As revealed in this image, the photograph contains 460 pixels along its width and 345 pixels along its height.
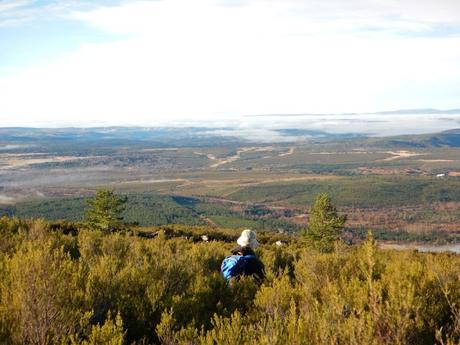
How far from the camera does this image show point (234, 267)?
26.5ft

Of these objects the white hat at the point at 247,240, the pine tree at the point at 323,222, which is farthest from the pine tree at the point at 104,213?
the white hat at the point at 247,240

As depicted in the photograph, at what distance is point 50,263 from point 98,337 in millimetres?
1509

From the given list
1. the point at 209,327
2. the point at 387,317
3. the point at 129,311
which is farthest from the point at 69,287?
the point at 387,317

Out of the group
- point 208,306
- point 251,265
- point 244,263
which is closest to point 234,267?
point 244,263

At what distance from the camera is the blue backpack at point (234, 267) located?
806 centimetres

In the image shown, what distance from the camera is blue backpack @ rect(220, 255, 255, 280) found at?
8062mm

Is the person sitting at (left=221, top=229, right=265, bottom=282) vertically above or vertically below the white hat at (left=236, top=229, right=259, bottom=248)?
below

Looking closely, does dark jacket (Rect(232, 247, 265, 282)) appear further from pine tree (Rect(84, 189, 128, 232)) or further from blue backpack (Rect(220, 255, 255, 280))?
pine tree (Rect(84, 189, 128, 232))

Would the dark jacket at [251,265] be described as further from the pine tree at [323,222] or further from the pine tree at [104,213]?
the pine tree at [323,222]

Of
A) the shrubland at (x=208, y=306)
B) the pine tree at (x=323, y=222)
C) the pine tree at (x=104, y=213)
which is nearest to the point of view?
the shrubland at (x=208, y=306)

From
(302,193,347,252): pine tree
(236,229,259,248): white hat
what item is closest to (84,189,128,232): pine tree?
(302,193,347,252): pine tree

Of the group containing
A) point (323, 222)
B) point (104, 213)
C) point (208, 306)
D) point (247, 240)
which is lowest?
point (323, 222)

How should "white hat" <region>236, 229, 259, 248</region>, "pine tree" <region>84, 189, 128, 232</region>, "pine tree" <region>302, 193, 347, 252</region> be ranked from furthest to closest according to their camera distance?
"pine tree" <region>302, 193, 347, 252</region>, "pine tree" <region>84, 189, 128, 232</region>, "white hat" <region>236, 229, 259, 248</region>

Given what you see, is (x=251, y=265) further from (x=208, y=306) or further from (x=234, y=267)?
(x=208, y=306)
